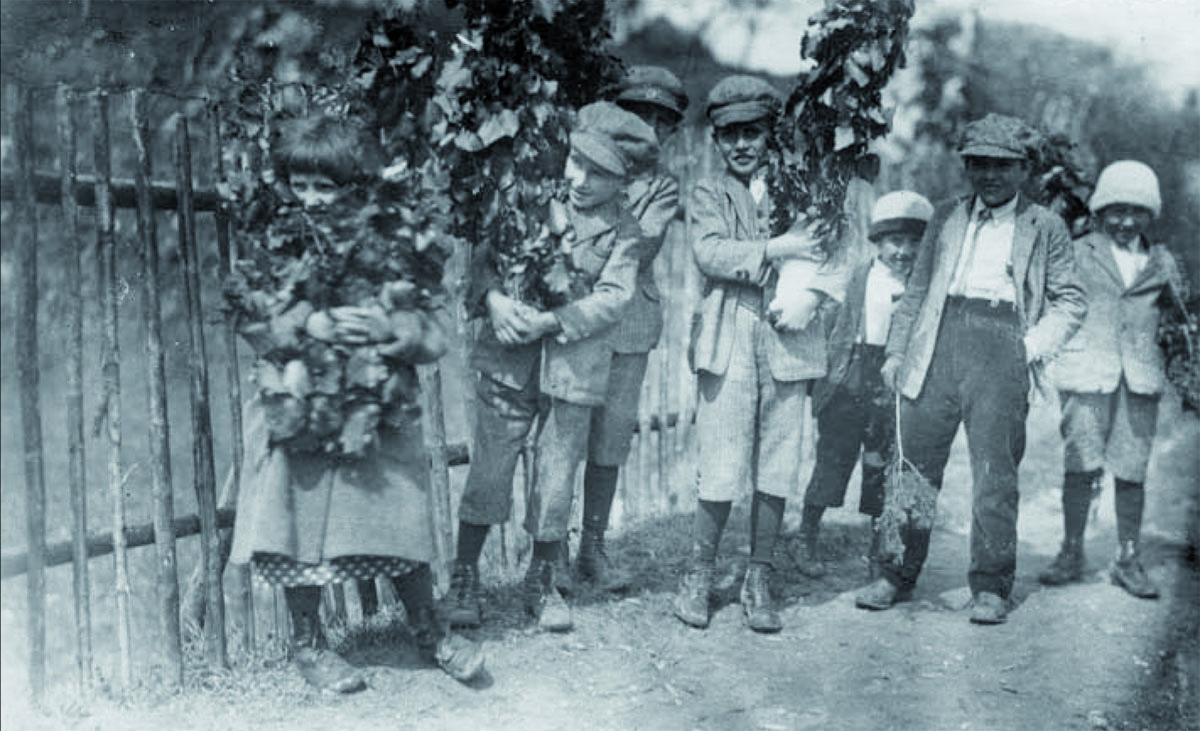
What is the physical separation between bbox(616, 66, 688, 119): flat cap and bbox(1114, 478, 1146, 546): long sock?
312 cm

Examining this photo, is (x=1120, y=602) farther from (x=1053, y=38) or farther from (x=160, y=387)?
(x=1053, y=38)

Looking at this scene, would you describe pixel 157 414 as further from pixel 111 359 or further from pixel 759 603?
pixel 759 603

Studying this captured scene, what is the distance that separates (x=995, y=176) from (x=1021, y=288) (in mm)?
509

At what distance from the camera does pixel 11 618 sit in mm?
3936

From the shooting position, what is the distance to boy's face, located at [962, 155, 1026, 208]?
4727 mm

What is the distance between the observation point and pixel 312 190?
10.9ft

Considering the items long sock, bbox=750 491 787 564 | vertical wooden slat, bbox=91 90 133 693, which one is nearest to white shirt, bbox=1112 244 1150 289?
long sock, bbox=750 491 787 564

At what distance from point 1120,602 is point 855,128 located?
282 centimetres

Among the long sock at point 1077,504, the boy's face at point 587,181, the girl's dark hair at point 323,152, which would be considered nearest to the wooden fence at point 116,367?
Answer: the girl's dark hair at point 323,152

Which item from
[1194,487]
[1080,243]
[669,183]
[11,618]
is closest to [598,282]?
[669,183]

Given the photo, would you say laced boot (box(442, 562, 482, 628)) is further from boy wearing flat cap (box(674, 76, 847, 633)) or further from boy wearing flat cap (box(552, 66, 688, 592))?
boy wearing flat cap (box(674, 76, 847, 633))

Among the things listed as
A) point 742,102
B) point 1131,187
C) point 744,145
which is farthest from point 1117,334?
point 742,102

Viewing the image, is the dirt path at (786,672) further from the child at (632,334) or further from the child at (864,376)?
the child at (864,376)

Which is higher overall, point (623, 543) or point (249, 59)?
point (249, 59)
